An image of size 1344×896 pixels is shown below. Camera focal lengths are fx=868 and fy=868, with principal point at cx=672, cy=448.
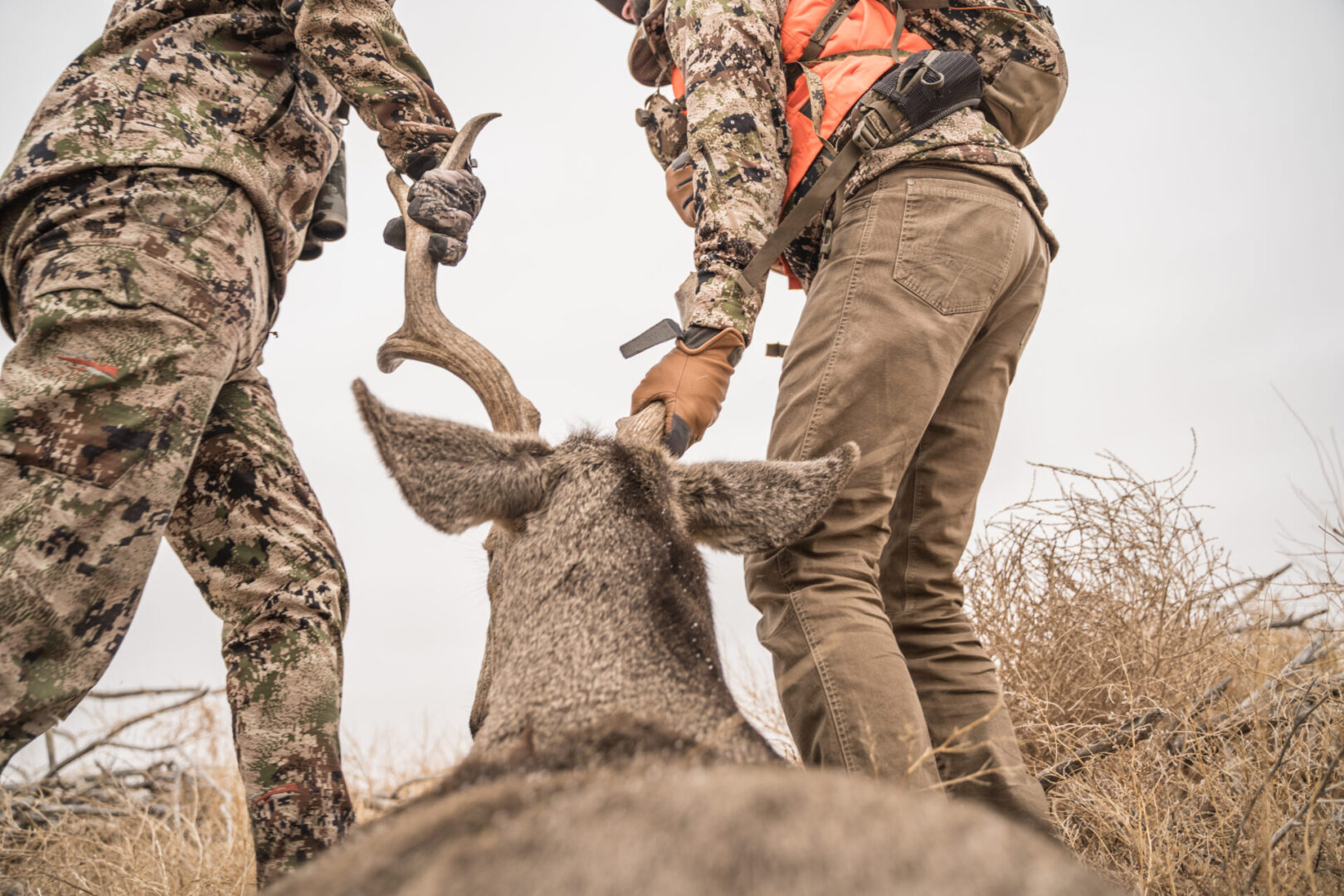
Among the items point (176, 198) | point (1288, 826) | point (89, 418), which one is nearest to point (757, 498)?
point (1288, 826)

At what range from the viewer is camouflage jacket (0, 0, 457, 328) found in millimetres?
2518

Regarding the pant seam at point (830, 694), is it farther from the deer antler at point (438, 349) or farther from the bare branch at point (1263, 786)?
the deer antler at point (438, 349)

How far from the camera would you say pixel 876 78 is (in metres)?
2.76

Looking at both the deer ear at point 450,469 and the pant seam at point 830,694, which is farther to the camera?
the pant seam at point 830,694

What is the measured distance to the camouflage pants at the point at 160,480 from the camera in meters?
2.18

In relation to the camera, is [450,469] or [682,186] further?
[682,186]

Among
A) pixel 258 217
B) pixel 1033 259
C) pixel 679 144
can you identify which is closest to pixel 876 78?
pixel 1033 259

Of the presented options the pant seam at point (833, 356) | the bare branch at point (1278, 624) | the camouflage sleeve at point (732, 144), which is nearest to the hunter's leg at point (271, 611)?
the camouflage sleeve at point (732, 144)

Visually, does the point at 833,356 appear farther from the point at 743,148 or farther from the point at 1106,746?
the point at 1106,746

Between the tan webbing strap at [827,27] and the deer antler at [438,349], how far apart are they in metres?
1.46

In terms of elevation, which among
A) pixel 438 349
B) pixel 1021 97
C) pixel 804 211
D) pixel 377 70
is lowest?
pixel 438 349

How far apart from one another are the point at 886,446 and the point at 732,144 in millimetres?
1068

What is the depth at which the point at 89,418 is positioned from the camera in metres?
2.25

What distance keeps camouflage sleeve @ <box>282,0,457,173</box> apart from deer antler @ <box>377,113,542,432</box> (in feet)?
1.35
